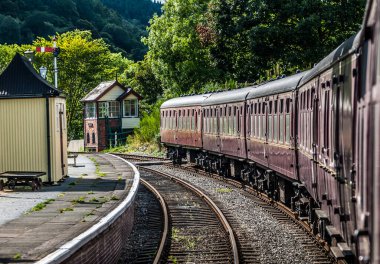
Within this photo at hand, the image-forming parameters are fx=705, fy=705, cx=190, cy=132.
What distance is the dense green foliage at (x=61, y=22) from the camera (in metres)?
122

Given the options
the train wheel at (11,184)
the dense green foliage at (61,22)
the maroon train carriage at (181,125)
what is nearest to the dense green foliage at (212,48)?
the maroon train carriage at (181,125)

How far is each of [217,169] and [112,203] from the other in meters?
14.4

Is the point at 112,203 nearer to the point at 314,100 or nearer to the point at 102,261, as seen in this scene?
the point at 102,261

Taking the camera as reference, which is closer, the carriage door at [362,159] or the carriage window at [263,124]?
the carriage door at [362,159]

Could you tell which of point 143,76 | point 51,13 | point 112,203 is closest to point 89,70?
point 143,76

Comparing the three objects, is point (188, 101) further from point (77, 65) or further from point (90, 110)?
point (77, 65)

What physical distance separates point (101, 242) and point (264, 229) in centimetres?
496

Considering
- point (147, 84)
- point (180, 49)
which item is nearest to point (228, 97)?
point (180, 49)

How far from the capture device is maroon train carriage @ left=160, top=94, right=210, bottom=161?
32.2 m

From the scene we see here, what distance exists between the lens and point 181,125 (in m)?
35.5

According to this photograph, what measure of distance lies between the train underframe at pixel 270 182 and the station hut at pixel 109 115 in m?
20.8

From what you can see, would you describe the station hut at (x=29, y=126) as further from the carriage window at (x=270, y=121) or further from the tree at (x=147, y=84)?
the tree at (x=147, y=84)

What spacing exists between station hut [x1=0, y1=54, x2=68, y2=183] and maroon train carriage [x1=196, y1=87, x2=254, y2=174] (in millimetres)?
6656

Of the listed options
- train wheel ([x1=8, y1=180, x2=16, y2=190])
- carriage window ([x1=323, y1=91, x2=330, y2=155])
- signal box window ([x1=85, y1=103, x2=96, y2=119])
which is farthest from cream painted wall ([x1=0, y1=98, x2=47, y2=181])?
signal box window ([x1=85, y1=103, x2=96, y2=119])
